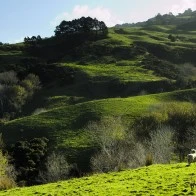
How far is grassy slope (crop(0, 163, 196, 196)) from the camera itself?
2105 cm

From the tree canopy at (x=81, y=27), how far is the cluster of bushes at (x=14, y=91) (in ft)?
139

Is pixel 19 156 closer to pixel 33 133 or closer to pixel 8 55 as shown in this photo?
pixel 33 133

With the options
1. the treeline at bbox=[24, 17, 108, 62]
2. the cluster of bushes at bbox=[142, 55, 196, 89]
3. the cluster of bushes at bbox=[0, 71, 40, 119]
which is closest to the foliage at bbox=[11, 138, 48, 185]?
the cluster of bushes at bbox=[0, 71, 40, 119]

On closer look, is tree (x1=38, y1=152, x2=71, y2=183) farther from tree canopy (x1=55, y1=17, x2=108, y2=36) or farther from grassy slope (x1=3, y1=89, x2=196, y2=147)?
tree canopy (x1=55, y1=17, x2=108, y2=36)

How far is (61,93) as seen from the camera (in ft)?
378

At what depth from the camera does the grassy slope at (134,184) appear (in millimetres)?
21047

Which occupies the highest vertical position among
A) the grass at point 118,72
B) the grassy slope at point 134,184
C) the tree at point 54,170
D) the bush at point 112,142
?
the grass at point 118,72

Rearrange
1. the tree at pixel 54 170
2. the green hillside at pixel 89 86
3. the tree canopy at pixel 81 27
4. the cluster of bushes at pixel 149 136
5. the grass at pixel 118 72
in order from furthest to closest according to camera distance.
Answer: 1. the tree canopy at pixel 81 27
2. the grass at pixel 118 72
3. the green hillside at pixel 89 86
4. the cluster of bushes at pixel 149 136
5. the tree at pixel 54 170

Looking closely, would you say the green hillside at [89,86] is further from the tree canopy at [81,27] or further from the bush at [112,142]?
the bush at [112,142]

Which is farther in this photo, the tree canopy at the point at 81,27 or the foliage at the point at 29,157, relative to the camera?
the tree canopy at the point at 81,27

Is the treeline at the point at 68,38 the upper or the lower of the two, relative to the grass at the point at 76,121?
upper

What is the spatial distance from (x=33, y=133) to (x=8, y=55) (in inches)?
3085

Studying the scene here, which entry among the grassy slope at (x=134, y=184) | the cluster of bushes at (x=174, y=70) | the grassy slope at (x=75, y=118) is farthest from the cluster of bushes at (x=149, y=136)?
the cluster of bushes at (x=174, y=70)

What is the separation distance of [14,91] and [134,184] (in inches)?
3616
